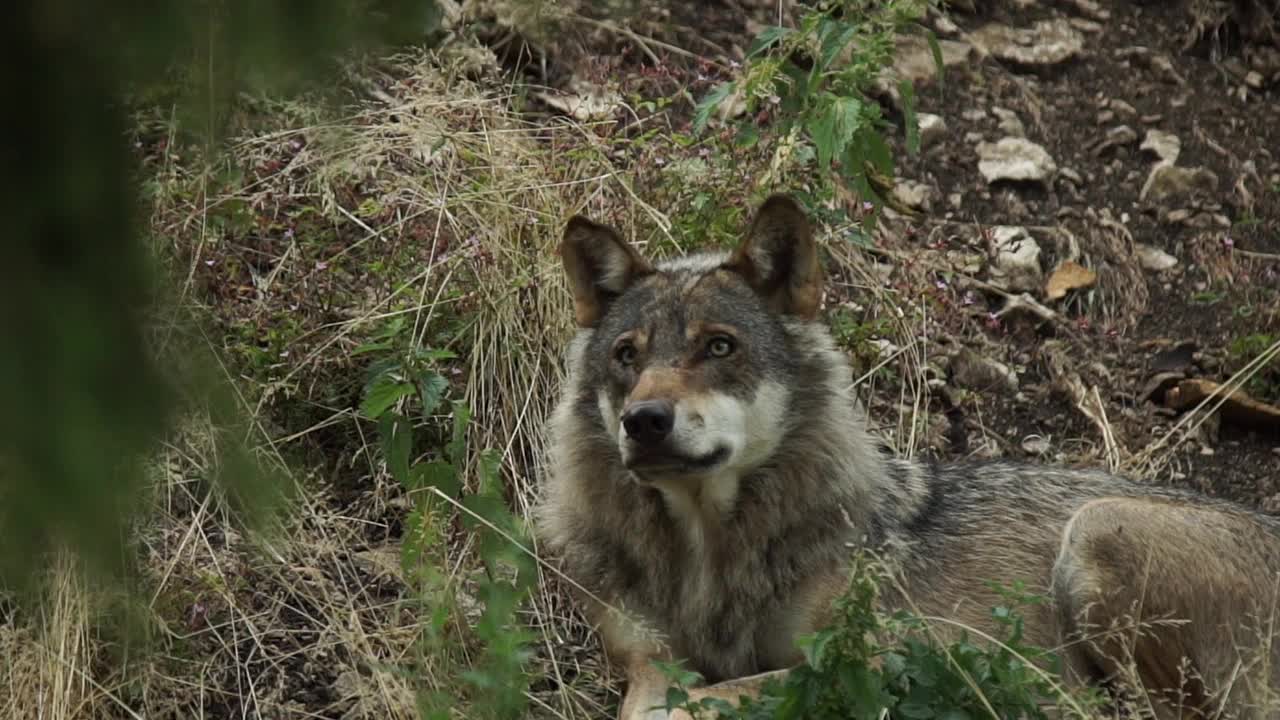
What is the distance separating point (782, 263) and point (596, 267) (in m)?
0.67

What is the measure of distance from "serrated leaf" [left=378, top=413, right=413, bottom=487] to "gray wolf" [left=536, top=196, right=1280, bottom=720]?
56 cm

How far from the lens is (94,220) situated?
2.15 metres

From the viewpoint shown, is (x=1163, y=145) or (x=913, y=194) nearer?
(x=913, y=194)

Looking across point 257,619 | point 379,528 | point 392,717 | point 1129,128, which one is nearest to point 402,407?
Answer: point 379,528

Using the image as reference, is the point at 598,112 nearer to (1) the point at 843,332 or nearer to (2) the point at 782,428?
(1) the point at 843,332

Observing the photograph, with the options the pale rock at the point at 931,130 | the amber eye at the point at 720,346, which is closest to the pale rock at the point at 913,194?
the pale rock at the point at 931,130

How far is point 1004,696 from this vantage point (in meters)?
4.12

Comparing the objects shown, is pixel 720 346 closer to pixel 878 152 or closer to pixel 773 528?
pixel 773 528

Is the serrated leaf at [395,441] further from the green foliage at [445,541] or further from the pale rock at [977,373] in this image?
the pale rock at [977,373]

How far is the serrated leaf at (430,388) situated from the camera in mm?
5883

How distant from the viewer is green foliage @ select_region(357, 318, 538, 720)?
13.6 feet

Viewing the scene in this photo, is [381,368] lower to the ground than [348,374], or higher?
higher

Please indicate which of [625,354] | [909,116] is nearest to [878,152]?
[909,116]

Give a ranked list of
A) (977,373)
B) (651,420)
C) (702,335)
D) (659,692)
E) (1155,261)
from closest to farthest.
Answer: (651,420) → (659,692) → (702,335) → (977,373) → (1155,261)
